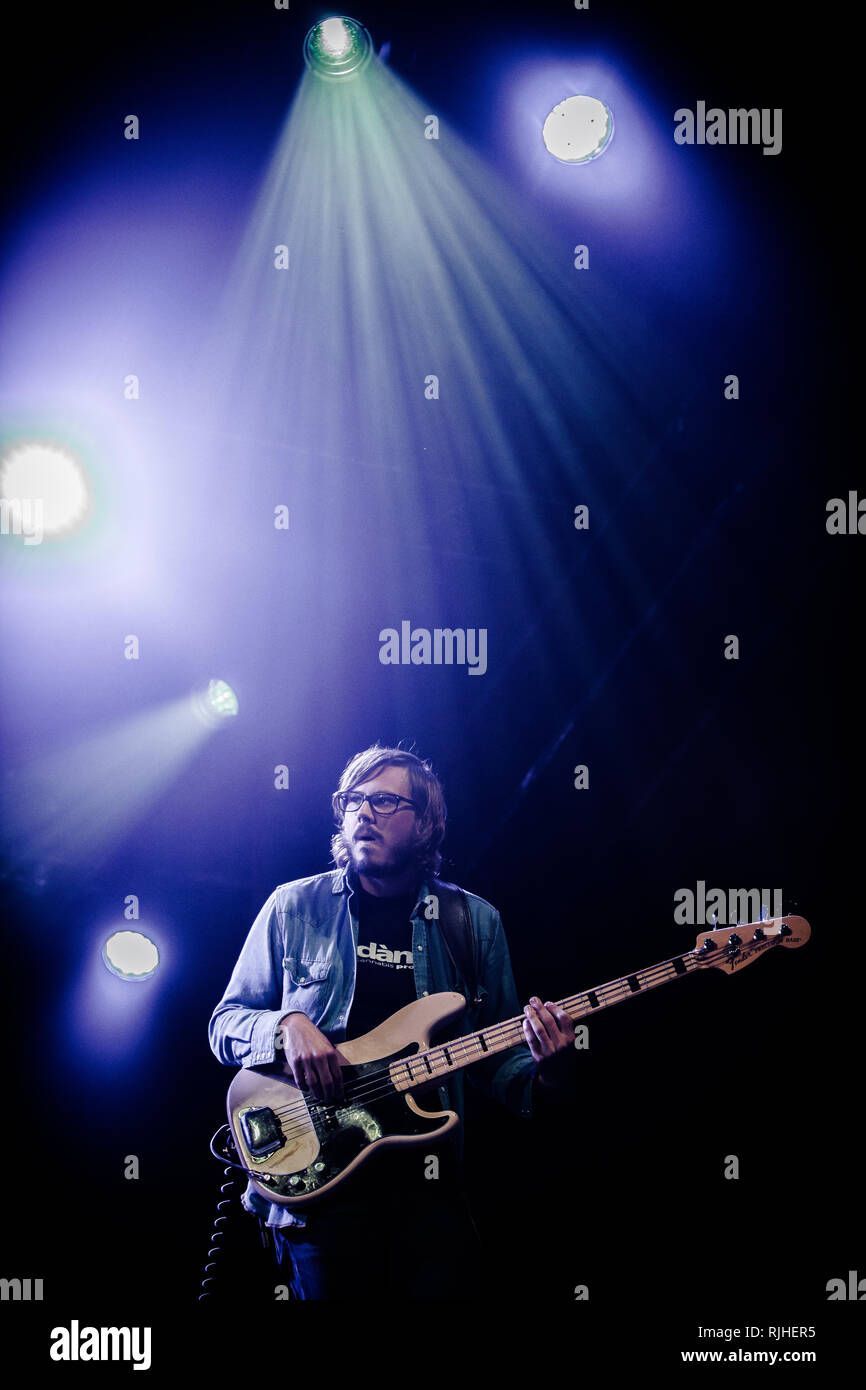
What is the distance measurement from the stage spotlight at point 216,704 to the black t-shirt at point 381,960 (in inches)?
30.9

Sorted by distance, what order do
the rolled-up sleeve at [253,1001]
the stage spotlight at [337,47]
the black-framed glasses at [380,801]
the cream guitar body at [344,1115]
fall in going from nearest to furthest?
1. the cream guitar body at [344,1115]
2. the rolled-up sleeve at [253,1001]
3. the black-framed glasses at [380,801]
4. the stage spotlight at [337,47]

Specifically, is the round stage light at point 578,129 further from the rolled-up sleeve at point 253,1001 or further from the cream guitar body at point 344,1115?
the cream guitar body at point 344,1115

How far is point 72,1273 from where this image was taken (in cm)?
286

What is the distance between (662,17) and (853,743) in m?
2.75

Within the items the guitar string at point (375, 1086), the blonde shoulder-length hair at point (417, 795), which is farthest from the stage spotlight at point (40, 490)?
the guitar string at point (375, 1086)

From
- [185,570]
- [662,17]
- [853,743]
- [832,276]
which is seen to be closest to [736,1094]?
[853,743]

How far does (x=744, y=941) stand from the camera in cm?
273

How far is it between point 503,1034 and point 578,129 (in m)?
3.17

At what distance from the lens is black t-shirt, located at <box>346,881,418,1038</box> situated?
266cm

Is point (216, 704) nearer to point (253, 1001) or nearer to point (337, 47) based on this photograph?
point (253, 1001)

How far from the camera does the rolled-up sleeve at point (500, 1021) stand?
2648 millimetres

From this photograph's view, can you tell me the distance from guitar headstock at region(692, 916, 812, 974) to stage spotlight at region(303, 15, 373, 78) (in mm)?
3279
